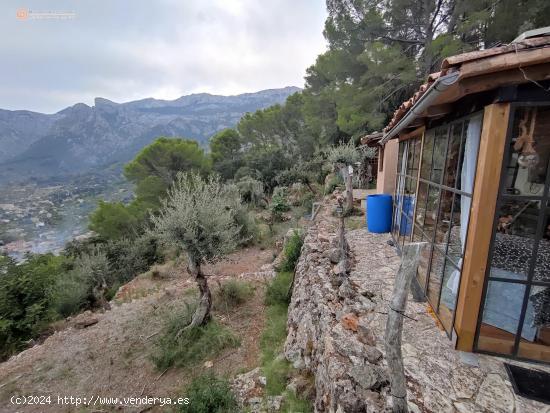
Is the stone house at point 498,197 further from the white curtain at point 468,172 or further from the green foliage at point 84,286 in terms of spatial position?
the green foliage at point 84,286

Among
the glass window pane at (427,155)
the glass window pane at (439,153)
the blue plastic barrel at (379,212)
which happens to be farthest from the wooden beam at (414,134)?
the blue plastic barrel at (379,212)

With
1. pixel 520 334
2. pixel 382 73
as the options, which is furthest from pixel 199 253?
pixel 382 73

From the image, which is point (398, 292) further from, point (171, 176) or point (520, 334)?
point (171, 176)

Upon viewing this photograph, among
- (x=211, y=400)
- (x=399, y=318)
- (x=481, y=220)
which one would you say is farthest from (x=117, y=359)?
(x=481, y=220)

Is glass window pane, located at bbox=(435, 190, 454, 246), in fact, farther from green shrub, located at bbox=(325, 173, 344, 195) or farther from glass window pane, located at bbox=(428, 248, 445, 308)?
green shrub, located at bbox=(325, 173, 344, 195)

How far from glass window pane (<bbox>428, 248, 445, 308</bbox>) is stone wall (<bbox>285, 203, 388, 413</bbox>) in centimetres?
73

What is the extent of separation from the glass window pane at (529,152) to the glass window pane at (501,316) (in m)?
0.85

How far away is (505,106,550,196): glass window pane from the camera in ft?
6.19

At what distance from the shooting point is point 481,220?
205cm

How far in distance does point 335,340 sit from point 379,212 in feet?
12.6

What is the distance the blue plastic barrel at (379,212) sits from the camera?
572 centimetres

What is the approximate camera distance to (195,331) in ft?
16.2

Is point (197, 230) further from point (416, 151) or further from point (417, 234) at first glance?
point (416, 151)

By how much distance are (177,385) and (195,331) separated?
1008 millimetres
